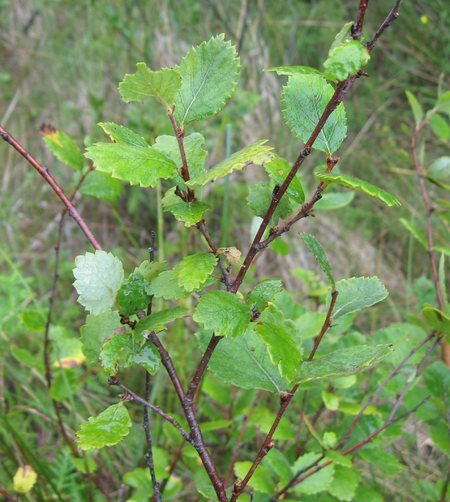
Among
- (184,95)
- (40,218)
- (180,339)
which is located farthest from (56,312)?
(184,95)

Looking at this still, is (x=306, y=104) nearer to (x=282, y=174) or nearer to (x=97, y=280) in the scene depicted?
(x=282, y=174)

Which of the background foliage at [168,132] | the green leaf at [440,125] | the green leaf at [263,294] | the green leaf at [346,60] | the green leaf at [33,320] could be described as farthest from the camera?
the background foliage at [168,132]

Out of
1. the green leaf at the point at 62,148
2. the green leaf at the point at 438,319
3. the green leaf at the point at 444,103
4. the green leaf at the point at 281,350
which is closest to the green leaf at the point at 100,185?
the green leaf at the point at 62,148

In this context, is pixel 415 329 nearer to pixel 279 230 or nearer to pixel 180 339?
pixel 279 230

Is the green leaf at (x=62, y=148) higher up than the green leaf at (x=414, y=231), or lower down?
higher up

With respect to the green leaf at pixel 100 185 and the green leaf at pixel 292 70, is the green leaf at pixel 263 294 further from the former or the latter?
the green leaf at pixel 100 185

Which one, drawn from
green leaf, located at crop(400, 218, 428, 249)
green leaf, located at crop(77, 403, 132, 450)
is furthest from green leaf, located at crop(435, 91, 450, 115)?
green leaf, located at crop(77, 403, 132, 450)

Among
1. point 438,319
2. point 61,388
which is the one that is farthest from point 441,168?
point 61,388

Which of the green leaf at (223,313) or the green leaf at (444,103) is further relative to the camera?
the green leaf at (444,103)
